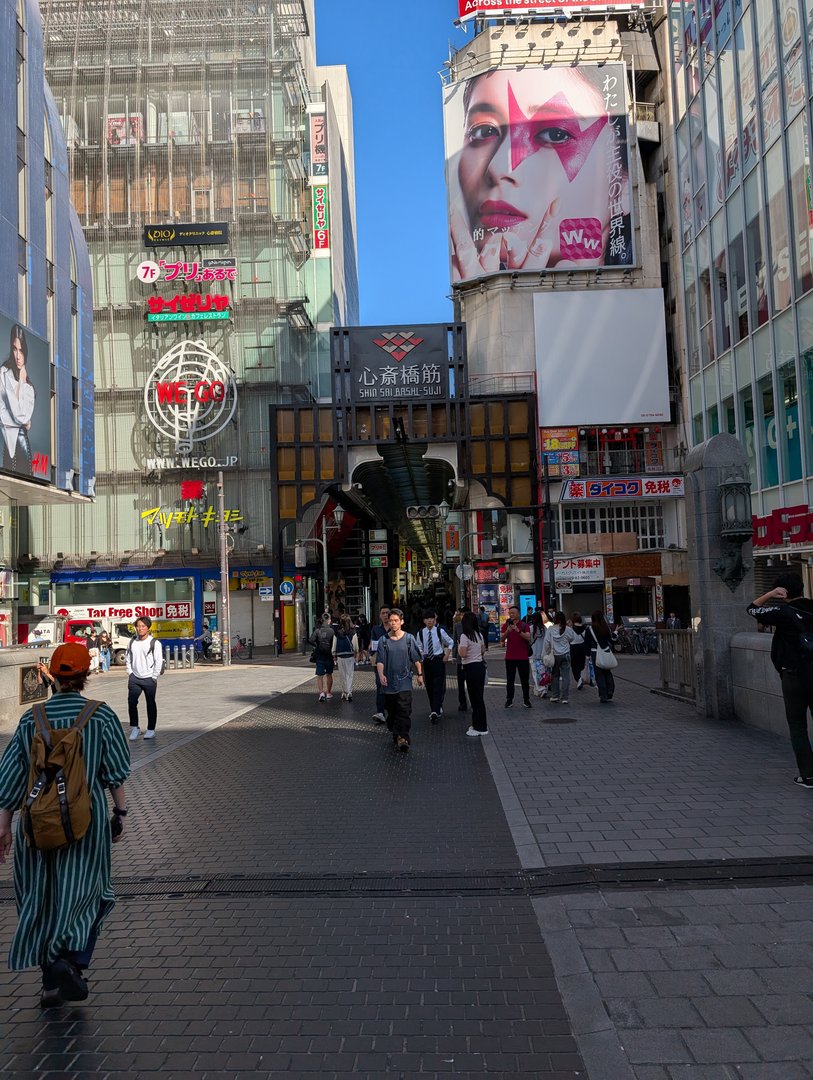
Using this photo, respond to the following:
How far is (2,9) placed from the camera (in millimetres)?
22281

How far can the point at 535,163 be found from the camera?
44.6 meters

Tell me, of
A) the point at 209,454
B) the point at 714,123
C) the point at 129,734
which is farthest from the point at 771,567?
the point at 209,454

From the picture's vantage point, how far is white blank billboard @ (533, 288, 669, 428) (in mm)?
42500

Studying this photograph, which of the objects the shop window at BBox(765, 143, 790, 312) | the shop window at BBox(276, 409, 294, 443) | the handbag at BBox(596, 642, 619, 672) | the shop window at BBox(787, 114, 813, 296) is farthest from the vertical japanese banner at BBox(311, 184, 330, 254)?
the handbag at BBox(596, 642, 619, 672)

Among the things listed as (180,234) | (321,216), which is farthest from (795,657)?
(321,216)

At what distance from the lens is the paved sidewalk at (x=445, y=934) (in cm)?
360

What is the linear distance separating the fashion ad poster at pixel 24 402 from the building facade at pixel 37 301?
0.08 ft

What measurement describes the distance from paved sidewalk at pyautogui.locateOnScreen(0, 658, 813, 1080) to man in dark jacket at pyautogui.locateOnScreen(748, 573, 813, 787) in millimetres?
449

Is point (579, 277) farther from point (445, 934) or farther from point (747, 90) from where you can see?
point (445, 934)

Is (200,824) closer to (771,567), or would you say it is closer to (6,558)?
(771,567)

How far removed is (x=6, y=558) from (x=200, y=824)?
39201mm

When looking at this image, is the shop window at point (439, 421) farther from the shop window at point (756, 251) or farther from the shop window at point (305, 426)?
the shop window at point (756, 251)

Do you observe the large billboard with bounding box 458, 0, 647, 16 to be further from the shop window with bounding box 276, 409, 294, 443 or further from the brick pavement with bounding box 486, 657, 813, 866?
the brick pavement with bounding box 486, 657, 813, 866

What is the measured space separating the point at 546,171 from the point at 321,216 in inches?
528
